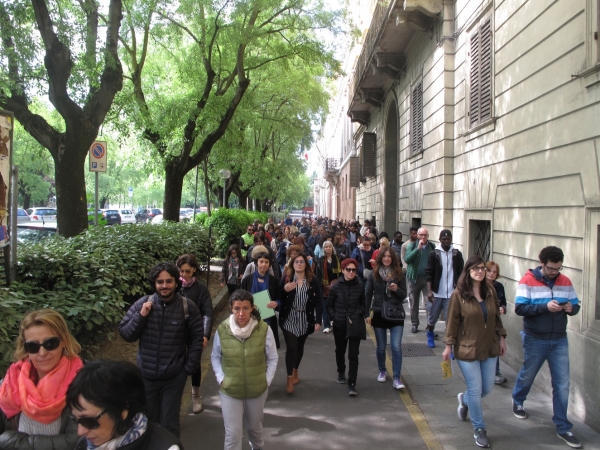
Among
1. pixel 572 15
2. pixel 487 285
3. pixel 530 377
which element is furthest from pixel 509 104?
pixel 530 377

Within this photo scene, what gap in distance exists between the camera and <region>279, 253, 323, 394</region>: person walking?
614 centimetres

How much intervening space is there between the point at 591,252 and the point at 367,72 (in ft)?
42.9

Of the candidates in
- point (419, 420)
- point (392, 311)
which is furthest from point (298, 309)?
point (419, 420)

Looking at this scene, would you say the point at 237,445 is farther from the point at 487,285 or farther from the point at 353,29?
the point at 353,29

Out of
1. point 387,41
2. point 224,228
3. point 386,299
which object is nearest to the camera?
point 386,299

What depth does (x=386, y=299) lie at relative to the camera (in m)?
6.13

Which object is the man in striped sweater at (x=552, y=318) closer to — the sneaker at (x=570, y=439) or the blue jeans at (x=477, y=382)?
the sneaker at (x=570, y=439)

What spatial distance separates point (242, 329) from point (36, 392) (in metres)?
1.64

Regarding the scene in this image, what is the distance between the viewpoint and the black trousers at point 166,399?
3990 millimetres

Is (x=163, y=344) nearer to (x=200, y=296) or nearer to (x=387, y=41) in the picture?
(x=200, y=296)

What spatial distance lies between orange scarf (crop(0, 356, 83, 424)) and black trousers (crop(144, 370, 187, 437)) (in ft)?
4.50

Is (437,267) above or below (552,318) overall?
above

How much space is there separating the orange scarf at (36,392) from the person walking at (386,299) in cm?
415

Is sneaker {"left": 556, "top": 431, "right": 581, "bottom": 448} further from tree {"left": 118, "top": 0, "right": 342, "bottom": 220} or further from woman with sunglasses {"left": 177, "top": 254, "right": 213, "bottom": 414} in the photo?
tree {"left": 118, "top": 0, "right": 342, "bottom": 220}
